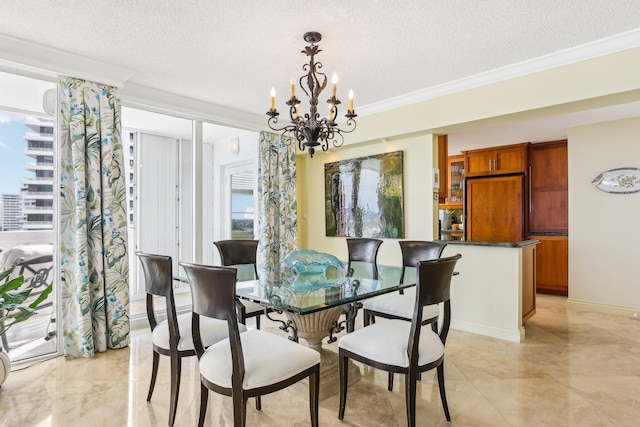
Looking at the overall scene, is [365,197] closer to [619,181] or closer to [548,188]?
[619,181]

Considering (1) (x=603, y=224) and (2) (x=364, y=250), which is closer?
(2) (x=364, y=250)

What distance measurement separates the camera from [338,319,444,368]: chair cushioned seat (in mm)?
1858

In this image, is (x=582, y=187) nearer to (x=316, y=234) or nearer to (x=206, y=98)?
(x=316, y=234)

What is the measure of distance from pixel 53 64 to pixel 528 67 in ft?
12.5

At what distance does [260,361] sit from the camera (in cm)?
169

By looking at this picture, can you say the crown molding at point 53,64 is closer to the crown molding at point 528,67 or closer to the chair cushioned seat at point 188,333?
the chair cushioned seat at point 188,333

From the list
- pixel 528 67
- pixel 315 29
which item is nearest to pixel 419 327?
pixel 315 29

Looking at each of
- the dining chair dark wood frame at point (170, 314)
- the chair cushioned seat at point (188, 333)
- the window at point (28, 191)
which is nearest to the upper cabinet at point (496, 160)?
the chair cushioned seat at point (188, 333)

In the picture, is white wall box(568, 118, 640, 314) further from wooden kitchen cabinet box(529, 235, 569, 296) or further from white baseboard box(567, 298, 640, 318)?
wooden kitchen cabinet box(529, 235, 569, 296)

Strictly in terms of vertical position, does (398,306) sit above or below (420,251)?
below

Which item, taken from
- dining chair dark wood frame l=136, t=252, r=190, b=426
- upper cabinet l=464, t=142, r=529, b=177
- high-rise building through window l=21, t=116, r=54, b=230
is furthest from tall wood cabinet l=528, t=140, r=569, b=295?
high-rise building through window l=21, t=116, r=54, b=230

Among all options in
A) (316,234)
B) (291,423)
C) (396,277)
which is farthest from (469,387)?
(316,234)

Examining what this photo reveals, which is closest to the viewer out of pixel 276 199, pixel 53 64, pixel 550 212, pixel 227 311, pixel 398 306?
pixel 227 311

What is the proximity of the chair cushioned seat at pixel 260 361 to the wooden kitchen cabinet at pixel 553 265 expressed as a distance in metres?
4.95
